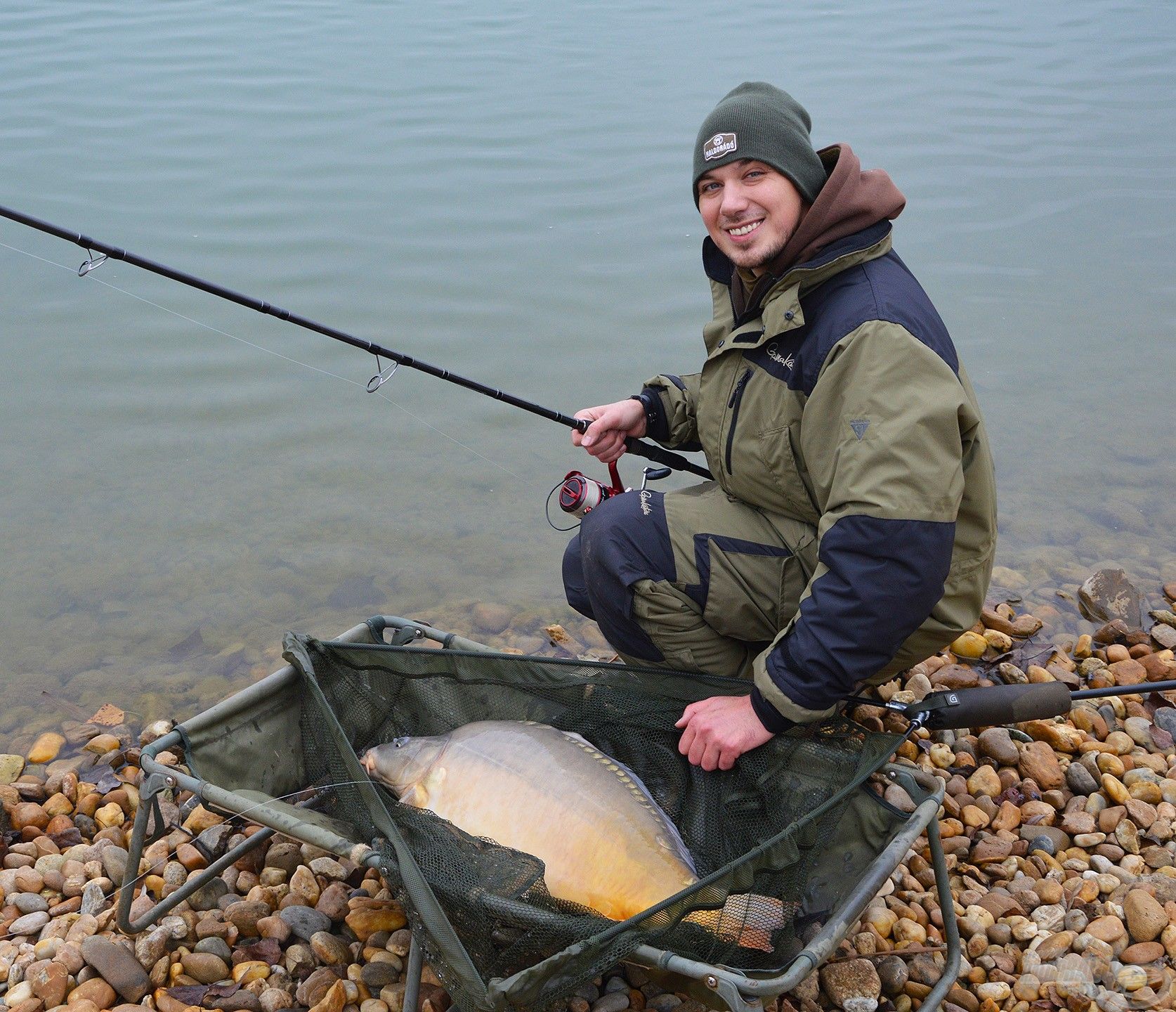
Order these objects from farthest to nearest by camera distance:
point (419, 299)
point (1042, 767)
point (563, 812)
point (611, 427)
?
point (419, 299)
point (611, 427)
point (1042, 767)
point (563, 812)

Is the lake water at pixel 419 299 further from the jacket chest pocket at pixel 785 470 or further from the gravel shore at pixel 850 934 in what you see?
the jacket chest pocket at pixel 785 470

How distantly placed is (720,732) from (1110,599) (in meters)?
2.61

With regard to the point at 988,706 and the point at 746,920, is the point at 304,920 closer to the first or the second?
the point at 746,920

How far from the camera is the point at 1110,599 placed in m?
4.59

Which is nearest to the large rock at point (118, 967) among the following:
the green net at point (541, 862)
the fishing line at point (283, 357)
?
the green net at point (541, 862)

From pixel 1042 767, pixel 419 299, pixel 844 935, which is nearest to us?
pixel 844 935

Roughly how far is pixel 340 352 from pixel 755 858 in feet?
16.3

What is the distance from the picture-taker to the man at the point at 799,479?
2377 millimetres

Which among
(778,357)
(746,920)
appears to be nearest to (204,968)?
(746,920)

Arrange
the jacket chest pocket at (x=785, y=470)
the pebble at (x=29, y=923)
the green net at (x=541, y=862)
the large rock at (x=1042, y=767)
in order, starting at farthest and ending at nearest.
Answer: the large rock at (x=1042, y=767) → the pebble at (x=29, y=923) → the jacket chest pocket at (x=785, y=470) → the green net at (x=541, y=862)

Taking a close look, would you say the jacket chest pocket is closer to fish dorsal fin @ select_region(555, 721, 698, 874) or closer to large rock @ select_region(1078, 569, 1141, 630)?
fish dorsal fin @ select_region(555, 721, 698, 874)

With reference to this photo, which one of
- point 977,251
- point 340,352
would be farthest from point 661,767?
point 977,251

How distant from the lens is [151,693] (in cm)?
427

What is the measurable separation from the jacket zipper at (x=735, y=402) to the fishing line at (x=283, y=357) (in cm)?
287
